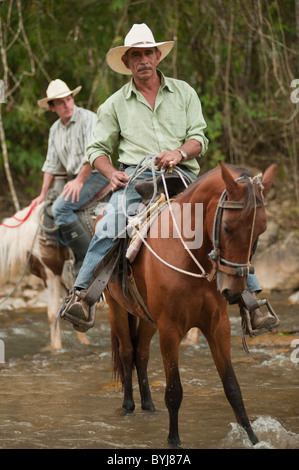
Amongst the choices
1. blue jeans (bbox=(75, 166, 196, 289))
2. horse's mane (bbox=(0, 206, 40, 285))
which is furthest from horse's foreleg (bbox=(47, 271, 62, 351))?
blue jeans (bbox=(75, 166, 196, 289))

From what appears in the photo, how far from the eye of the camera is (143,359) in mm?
5273

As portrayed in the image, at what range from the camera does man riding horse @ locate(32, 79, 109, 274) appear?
7.20m

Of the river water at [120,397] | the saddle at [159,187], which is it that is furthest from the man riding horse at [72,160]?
the saddle at [159,187]

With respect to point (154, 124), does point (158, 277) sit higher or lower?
lower

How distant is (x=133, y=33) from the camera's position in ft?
15.2

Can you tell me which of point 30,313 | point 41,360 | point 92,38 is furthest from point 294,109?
point 41,360

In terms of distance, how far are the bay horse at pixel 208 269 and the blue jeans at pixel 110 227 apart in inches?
9.6

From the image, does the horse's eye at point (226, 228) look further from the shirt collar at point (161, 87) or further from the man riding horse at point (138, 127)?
the shirt collar at point (161, 87)

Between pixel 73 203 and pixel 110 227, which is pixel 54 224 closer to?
pixel 73 203

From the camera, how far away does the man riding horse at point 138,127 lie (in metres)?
4.63

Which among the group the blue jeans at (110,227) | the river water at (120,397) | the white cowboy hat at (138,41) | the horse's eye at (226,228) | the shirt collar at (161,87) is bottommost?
the river water at (120,397)

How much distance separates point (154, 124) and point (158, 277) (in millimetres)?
1147

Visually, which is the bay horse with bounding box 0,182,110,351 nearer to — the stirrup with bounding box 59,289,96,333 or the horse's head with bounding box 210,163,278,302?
the stirrup with bounding box 59,289,96,333
